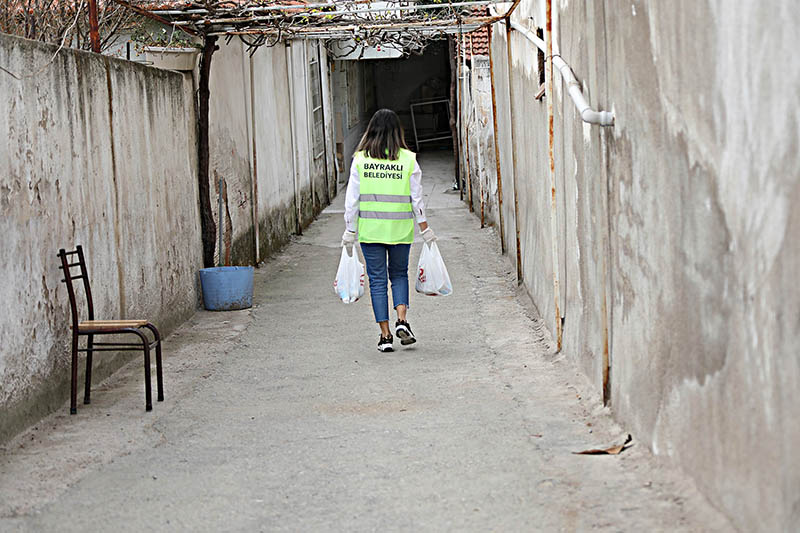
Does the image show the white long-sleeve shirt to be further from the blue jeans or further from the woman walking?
the blue jeans

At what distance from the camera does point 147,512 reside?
12.6 ft

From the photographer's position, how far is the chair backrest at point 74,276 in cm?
539

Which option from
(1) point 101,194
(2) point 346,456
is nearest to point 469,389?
(2) point 346,456

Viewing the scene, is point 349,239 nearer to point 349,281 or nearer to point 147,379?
point 349,281

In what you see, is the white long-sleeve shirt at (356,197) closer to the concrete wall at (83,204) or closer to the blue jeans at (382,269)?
the blue jeans at (382,269)

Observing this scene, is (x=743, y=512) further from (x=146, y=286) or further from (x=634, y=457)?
(x=146, y=286)

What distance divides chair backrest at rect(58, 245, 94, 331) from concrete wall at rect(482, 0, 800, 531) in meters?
2.83

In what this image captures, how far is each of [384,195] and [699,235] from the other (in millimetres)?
3812

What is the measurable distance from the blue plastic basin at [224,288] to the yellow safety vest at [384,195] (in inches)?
86.8

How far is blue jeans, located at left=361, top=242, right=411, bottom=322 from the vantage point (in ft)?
23.0

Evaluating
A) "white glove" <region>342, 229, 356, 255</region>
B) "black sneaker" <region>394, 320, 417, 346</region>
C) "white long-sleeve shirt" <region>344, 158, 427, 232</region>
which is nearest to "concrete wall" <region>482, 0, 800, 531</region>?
"white long-sleeve shirt" <region>344, 158, 427, 232</region>

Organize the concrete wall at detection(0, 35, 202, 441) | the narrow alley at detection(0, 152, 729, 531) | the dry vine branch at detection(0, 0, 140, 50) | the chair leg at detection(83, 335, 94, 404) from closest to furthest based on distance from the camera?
1. the narrow alley at detection(0, 152, 729, 531)
2. the concrete wall at detection(0, 35, 202, 441)
3. the chair leg at detection(83, 335, 94, 404)
4. the dry vine branch at detection(0, 0, 140, 50)

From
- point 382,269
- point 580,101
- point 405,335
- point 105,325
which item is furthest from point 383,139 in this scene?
point 105,325

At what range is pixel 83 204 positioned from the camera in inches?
237
